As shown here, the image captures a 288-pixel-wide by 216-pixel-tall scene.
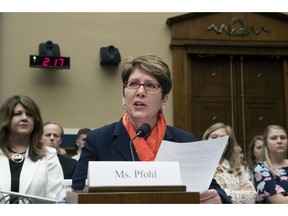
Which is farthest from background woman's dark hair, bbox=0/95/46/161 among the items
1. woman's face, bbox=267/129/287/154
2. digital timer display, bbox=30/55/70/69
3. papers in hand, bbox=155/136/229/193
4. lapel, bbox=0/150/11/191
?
digital timer display, bbox=30/55/70/69

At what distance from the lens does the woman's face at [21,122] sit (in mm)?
3021

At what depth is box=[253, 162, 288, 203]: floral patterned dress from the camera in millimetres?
3217

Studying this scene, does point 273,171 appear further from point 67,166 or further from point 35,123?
point 35,123

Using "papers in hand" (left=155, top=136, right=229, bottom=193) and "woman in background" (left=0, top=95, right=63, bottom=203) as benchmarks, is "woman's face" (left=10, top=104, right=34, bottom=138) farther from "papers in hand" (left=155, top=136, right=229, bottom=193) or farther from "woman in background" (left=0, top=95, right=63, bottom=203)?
"papers in hand" (left=155, top=136, right=229, bottom=193)

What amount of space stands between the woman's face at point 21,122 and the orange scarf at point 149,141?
120 cm

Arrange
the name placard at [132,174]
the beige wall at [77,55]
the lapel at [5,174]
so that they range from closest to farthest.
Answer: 1. the name placard at [132,174]
2. the lapel at [5,174]
3. the beige wall at [77,55]

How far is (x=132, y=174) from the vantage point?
1.36 metres

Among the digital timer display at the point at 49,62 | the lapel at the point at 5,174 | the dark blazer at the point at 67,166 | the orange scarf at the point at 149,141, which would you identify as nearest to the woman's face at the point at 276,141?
the dark blazer at the point at 67,166

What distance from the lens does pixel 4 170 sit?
9.11 ft

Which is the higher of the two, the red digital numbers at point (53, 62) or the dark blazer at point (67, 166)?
the red digital numbers at point (53, 62)

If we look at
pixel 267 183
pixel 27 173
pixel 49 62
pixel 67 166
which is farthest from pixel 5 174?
pixel 49 62

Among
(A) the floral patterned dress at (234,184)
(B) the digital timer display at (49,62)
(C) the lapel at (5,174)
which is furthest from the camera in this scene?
(B) the digital timer display at (49,62)

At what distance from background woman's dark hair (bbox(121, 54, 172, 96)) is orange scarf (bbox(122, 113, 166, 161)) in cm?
17

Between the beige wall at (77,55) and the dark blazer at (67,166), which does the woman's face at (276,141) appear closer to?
the dark blazer at (67,166)
